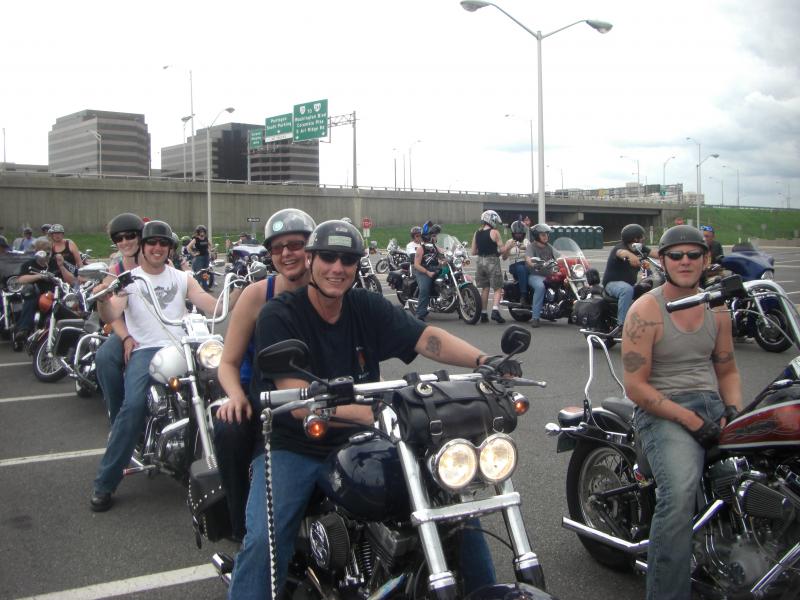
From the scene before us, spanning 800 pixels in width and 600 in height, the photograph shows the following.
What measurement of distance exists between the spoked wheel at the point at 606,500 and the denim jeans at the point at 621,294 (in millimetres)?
6758

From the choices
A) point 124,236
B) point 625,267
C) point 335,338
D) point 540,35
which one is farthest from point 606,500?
point 540,35

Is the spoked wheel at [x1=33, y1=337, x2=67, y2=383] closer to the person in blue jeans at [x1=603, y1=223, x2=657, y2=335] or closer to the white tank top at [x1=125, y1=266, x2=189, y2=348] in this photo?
the white tank top at [x1=125, y1=266, x2=189, y2=348]

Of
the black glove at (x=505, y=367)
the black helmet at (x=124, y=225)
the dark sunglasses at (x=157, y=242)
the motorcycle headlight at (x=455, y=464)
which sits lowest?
the motorcycle headlight at (x=455, y=464)

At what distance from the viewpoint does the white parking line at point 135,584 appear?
399 cm

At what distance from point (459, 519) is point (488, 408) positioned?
0.36m

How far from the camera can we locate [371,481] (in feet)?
8.11

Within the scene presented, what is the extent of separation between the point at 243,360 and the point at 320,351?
2.71ft

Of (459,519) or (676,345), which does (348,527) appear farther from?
(676,345)

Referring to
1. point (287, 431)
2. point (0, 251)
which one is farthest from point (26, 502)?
point (0, 251)

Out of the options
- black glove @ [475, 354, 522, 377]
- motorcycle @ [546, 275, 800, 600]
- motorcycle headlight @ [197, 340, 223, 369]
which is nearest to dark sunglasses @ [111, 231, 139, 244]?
motorcycle headlight @ [197, 340, 223, 369]

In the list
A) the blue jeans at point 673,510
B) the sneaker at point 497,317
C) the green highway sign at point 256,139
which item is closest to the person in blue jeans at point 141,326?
the blue jeans at point 673,510

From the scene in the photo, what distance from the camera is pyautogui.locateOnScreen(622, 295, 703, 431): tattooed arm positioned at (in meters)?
3.54

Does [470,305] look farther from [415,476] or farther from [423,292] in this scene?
[415,476]

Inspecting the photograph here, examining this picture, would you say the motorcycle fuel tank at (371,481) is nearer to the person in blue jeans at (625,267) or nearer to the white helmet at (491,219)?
the person in blue jeans at (625,267)
